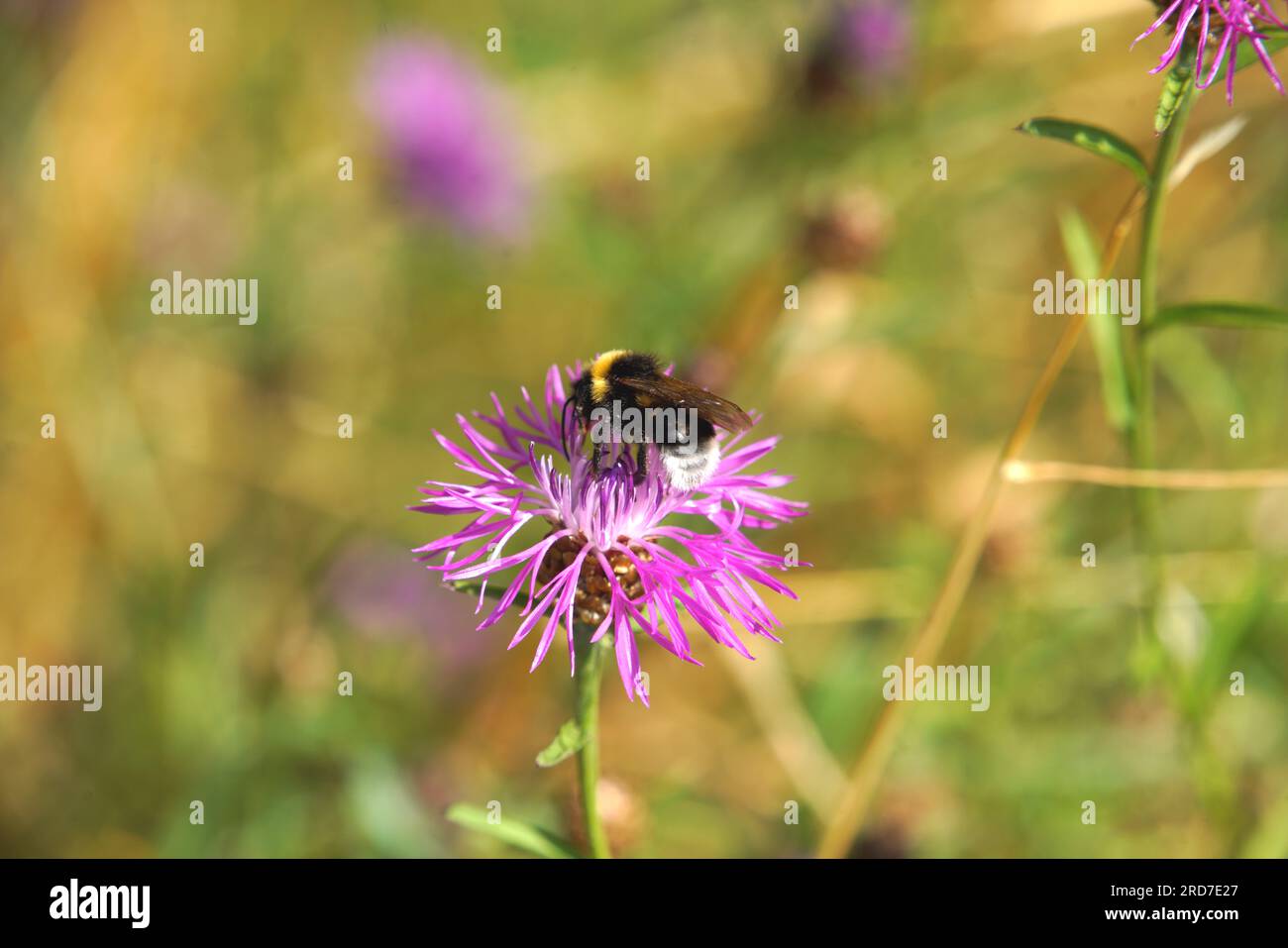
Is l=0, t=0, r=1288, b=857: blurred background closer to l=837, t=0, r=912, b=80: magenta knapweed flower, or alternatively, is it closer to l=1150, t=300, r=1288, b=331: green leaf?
l=837, t=0, r=912, b=80: magenta knapweed flower

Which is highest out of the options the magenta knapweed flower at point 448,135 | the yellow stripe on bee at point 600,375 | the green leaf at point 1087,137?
the magenta knapweed flower at point 448,135

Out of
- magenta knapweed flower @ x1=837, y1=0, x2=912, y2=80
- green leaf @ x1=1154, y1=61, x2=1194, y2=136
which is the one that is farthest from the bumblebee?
magenta knapweed flower @ x1=837, y1=0, x2=912, y2=80

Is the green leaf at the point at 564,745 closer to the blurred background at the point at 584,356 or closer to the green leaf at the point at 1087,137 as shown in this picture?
the blurred background at the point at 584,356

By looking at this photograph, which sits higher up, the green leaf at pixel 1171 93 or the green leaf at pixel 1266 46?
the green leaf at pixel 1266 46

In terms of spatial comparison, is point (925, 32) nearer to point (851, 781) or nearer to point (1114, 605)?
point (1114, 605)

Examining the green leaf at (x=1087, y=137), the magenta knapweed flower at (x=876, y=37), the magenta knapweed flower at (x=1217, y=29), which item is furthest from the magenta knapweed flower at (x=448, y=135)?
the magenta knapweed flower at (x=1217, y=29)
